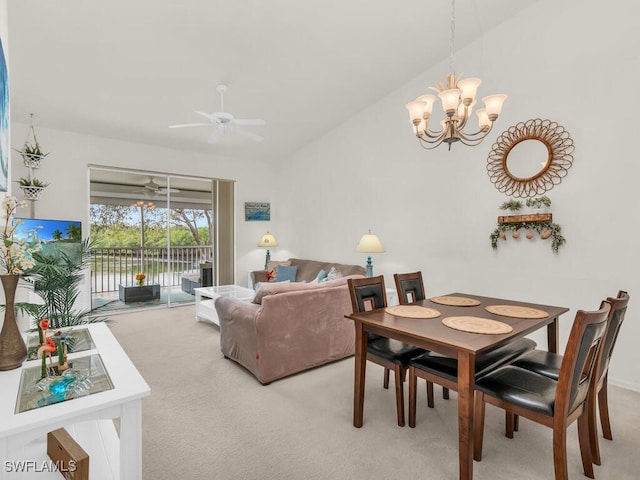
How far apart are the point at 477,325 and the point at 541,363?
0.48 metres

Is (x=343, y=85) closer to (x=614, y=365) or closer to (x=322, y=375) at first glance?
(x=322, y=375)

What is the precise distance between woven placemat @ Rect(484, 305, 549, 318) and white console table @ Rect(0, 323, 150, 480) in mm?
2165

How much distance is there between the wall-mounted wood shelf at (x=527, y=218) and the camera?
3.22 meters

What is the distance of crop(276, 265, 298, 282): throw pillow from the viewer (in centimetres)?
570

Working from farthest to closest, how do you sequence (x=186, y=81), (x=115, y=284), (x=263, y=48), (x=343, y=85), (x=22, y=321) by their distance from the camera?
(x=115, y=284)
(x=343, y=85)
(x=186, y=81)
(x=263, y=48)
(x=22, y=321)

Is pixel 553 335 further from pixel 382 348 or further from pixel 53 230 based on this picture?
pixel 53 230

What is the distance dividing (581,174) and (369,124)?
110 inches

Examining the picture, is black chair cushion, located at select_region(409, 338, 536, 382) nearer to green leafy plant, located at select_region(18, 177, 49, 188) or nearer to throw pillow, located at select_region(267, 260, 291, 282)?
throw pillow, located at select_region(267, 260, 291, 282)

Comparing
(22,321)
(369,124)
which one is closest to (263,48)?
(369,124)

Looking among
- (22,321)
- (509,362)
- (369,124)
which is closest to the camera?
(22,321)

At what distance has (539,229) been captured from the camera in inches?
131

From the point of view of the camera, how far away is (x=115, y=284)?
5.65m

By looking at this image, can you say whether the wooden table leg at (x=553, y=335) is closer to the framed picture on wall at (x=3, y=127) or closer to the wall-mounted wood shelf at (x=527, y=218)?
the wall-mounted wood shelf at (x=527, y=218)

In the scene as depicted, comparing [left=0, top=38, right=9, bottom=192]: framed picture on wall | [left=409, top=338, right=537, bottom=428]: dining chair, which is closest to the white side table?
[left=409, top=338, right=537, bottom=428]: dining chair
